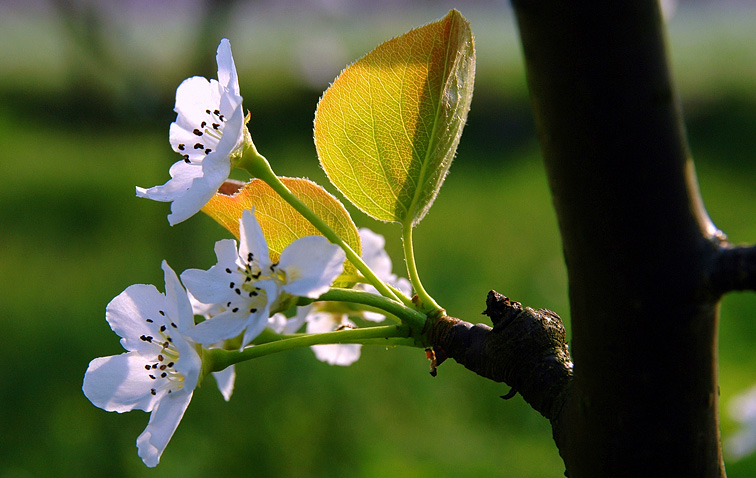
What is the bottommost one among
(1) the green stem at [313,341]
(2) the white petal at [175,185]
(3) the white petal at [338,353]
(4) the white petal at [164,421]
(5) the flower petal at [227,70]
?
(3) the white petal at [338,353]

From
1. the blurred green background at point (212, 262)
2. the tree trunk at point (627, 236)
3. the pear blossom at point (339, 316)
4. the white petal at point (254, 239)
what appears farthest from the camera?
the blurred green background at point (212, 262)

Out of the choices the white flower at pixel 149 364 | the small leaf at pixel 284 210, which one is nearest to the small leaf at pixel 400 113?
the small leaf at pixel 284 210

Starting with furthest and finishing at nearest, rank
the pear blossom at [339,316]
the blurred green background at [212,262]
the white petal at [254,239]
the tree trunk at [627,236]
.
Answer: the blurred green background at [212,262], the pear blossom at [339,316], the white petal at [254,239], the tree trunk at [627,236]

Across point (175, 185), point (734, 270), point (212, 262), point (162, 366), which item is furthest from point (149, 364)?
point (212, 262)

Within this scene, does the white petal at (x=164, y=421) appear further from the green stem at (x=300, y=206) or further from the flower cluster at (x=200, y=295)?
the green stem at (x=300, y=206)

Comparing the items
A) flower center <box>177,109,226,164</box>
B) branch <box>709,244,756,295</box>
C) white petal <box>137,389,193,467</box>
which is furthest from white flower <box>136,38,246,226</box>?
branch <box>709,244,756,295</box>

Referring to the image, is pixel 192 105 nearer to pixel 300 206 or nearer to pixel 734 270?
pixel 300 206
